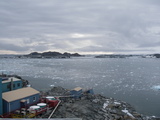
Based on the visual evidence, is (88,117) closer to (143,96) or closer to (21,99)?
(21,99)

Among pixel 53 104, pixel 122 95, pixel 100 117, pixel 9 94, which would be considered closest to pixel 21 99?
pixel 9 94

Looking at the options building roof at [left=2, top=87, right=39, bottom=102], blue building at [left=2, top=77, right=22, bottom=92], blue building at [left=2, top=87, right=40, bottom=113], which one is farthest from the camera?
blue building at [left=2, top=77, right=22, bottom=92]

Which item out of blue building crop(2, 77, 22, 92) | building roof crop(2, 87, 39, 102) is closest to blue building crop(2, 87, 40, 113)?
building roof crop(2, 87, 39, 102)

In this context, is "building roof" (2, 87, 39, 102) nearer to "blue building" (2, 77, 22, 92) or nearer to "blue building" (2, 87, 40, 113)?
"blue building" (2, 87, 40, 113)

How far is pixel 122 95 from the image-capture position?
35.7m

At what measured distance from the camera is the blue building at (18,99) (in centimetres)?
1672

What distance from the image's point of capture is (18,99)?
17672 millimetres

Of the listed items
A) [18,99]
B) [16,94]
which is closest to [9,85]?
[16,94]

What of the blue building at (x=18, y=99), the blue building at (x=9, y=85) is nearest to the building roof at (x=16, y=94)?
the blue building at (x=18, y=99)

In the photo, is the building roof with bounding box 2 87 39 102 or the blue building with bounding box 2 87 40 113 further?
the building roof with bounding box 2 87 39 102

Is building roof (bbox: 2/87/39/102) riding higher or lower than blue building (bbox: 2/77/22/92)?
lower

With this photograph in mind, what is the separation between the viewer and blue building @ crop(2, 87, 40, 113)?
54.9 feet

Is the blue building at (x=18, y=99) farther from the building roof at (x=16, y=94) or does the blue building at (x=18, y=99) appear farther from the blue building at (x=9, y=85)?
the blue building at (x=9, y=85)

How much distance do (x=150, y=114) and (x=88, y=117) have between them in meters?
11.5
